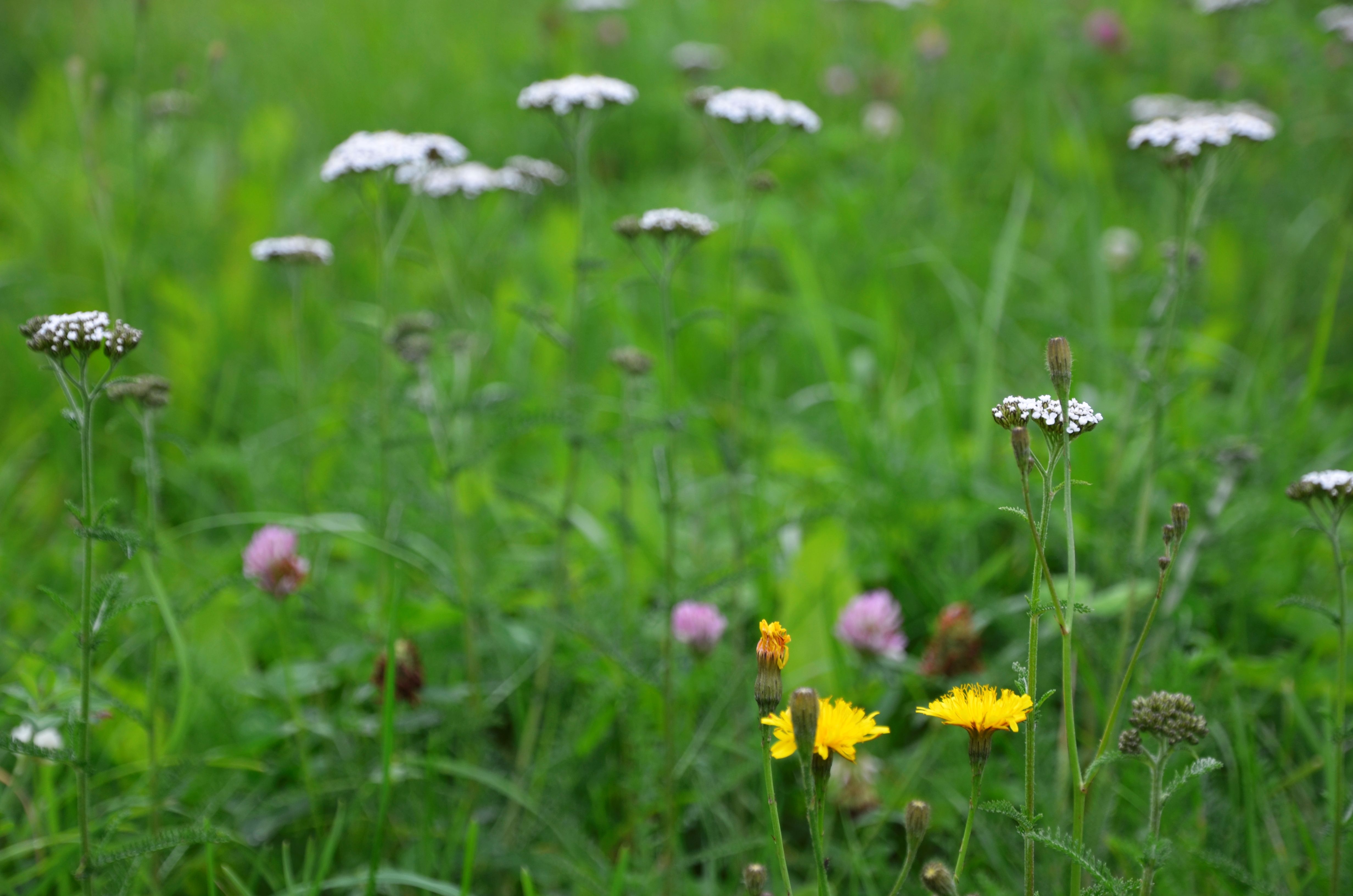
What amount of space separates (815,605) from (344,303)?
7.73 ft

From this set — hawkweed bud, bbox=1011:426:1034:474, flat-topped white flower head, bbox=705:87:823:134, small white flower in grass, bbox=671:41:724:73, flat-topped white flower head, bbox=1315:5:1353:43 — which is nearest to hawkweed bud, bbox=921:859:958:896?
hawkweed bud, bbox=1011:426:1034:474

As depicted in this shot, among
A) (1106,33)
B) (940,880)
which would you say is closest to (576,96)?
(940,880)

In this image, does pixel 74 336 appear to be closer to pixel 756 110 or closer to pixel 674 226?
pixel 674 226

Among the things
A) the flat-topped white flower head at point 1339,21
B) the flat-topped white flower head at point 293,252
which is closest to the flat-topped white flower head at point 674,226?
the flat-topped white flower head at point 293,252

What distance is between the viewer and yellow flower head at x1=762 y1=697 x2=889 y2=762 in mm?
A: 956

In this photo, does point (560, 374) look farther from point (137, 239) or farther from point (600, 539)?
point (137, 239)

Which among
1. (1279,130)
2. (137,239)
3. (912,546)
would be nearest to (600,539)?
(912,546)

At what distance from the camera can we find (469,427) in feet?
8.44

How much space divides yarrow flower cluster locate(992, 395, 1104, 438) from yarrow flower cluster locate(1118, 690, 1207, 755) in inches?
13.4

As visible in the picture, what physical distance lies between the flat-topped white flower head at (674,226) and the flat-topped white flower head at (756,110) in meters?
0.29

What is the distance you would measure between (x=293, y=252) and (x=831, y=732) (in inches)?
56.3

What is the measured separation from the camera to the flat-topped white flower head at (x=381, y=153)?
1756mm

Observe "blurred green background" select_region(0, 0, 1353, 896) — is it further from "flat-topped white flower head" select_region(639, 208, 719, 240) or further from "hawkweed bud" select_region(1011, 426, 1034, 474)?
"hawkweed bud" select_region(1011, 426, 1034, 474)

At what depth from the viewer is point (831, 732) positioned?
0.97 m
